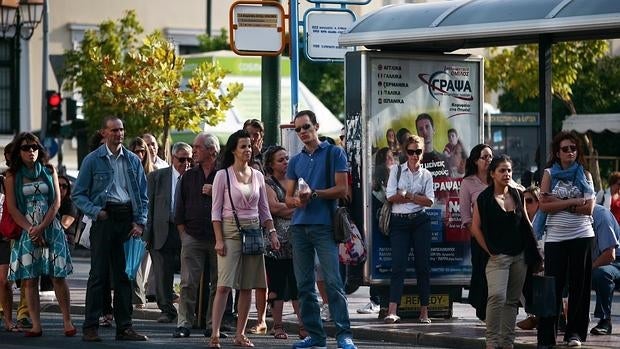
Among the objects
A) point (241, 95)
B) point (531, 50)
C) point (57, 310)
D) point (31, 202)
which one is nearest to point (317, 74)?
point (531, 50)

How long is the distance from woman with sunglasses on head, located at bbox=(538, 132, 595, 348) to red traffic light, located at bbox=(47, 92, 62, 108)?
880 inches

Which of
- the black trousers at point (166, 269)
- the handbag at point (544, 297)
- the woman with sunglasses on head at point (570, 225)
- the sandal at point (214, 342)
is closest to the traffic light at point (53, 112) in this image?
the black trousers at point (166, 269)

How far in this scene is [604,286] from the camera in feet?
51.5

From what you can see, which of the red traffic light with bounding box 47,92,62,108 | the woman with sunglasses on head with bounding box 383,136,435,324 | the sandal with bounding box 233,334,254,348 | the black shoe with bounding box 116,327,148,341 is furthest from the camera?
the red traffic light with bounding box 47,92,62,108

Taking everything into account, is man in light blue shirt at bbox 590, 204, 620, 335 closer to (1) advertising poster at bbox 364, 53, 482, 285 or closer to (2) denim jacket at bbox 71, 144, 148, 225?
(1) advertising poster at bbox 364, 53, 482, 285

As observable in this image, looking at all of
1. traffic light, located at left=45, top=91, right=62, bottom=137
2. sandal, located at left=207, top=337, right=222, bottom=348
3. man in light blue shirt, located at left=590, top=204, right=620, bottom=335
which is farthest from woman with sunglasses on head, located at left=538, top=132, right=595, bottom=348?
traffic light, located at left=45, top=91, right=62, bottom=137

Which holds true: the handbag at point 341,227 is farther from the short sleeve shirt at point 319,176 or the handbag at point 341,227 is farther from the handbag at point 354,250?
the handbag at point 354,250

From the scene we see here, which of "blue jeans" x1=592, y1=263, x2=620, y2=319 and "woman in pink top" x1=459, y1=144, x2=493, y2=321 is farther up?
"woman in pink top" x1=459, y1=144, x2=493, y2=321

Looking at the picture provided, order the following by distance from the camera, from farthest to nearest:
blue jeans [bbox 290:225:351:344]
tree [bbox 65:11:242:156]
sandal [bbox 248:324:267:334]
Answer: tree [bbox 65:11:242:156] < sandal [bbox 248:324:267:334] < blue jeans [bbox 290:225:351:344]

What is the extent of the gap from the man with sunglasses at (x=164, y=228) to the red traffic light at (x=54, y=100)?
18.6 metres

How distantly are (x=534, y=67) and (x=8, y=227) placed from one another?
27.5 m

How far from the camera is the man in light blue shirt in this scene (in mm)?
15383

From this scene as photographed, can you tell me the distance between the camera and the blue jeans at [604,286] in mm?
15406

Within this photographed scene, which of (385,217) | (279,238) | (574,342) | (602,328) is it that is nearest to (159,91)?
(385,217)
